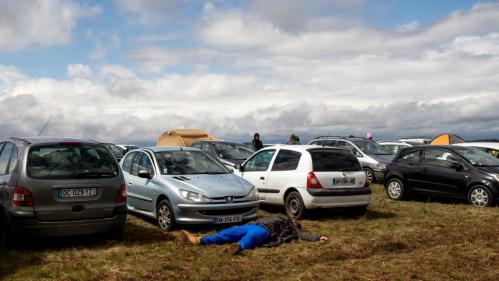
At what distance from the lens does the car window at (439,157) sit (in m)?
14.1

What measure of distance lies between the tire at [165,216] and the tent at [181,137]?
52.0 ft

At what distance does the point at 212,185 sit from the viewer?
32.9 ft

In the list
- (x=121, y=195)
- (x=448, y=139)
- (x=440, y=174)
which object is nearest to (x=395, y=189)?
(x=440, y=174)

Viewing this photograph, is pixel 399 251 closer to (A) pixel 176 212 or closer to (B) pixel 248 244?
(B) pixel 248 244

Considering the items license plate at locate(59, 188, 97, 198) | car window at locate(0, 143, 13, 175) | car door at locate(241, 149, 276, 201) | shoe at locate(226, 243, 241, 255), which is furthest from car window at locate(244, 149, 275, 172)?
car window at locate(0, 143, 13, 175)

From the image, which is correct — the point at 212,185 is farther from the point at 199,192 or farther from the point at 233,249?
the point at 233,249

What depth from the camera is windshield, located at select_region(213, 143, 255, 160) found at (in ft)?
55.9

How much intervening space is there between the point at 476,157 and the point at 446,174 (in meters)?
0.92

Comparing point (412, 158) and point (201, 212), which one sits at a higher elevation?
point (412, 158)

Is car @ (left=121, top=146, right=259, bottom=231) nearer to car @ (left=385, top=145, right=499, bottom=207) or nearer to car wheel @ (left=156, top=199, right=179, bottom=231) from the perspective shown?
car wheel @ (left=156, top=199, right=179, bottom=231)

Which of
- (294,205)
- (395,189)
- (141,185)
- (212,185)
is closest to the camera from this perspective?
(212,185)

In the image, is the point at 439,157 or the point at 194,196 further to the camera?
the point at 439,157

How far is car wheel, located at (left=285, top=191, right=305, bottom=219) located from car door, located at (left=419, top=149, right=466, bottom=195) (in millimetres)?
4744

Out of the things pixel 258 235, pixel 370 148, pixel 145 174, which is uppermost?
pixel 370 148
